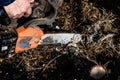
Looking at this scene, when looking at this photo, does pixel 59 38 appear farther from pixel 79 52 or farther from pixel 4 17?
pixel 4 17

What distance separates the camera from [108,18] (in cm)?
313

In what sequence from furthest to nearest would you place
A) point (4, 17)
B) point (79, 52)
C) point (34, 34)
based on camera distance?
point (79, 52) → point (34, 34) → point (4, 17)

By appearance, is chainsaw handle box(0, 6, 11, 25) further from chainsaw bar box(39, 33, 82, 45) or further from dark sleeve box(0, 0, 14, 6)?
chainsaw bar box(39, 33, 82, 45)

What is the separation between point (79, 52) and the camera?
9.69 ft

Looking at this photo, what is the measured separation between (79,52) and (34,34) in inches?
15.9

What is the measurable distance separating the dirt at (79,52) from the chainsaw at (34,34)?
0.11m

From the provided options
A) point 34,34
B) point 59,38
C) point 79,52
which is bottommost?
point 79,52

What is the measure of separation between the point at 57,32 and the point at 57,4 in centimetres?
23

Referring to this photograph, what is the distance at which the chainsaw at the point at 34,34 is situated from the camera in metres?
2.76

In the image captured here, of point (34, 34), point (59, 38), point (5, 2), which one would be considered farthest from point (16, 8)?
point (59, 38)

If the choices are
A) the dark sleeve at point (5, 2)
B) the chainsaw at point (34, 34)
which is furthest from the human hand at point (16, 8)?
the chainsaw at point (34, 34)

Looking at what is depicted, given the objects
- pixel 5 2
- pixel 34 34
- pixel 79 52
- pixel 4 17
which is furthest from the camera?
pixel 79 52

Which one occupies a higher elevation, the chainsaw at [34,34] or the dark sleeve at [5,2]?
the dark sleeve at [5,2]

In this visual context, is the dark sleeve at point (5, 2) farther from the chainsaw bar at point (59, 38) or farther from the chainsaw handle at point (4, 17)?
the chainsaw bar at point (59, 38)
